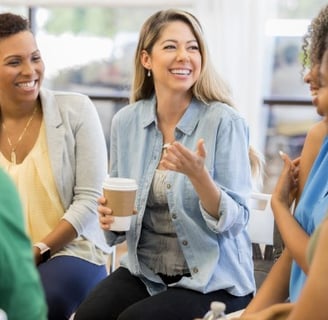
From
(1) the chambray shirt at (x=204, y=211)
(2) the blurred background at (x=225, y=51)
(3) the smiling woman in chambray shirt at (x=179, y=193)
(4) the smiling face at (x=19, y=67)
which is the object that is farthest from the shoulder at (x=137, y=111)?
(2) the blurred background at (x=225, y=51)

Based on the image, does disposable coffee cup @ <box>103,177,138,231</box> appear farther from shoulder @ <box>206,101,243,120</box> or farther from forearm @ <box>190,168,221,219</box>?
shoulder @ <box>206,101,243,120</box>

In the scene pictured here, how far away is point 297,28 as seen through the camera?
4125mm

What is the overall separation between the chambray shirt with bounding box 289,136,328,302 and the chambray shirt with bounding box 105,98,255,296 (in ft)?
1.03

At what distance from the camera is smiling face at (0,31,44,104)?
7.35 feet

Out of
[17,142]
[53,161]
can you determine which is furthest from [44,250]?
[17,142]

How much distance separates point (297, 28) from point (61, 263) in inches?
101

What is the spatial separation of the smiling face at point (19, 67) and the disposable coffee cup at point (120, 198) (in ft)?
1.86

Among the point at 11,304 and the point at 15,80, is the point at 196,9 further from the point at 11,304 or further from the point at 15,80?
the point at 11,304

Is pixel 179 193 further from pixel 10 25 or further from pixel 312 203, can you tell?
pixel 10 25

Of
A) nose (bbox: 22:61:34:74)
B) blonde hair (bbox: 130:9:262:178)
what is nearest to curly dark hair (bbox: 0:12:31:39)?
nose (bbox: 22:61:34:74)

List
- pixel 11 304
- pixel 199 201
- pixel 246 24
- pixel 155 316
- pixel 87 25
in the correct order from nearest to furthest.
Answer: pixel 11 304, pixel 155 316, pixel 199 201, pixel 246 24, pixel 87 25

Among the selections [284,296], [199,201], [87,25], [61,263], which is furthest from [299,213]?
[87,25]

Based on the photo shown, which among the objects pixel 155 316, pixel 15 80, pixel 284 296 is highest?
pixel 15 80

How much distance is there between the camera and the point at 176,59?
6.86 ft
